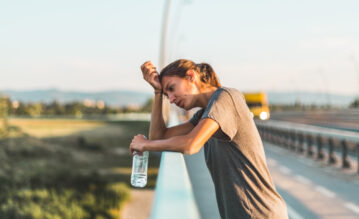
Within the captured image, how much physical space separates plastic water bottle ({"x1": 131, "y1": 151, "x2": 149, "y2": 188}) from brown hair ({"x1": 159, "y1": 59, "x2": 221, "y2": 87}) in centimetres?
40

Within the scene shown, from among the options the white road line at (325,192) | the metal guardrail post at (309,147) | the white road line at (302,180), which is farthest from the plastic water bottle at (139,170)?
the metal guardrail post at (309,147)

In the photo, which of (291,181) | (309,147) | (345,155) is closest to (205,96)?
(291,181)

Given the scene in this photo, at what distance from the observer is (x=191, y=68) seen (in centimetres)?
283

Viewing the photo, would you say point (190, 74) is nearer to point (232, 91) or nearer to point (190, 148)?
point (232, 91)

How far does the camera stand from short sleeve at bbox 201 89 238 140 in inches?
96.7

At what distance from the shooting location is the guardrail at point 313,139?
16172mm

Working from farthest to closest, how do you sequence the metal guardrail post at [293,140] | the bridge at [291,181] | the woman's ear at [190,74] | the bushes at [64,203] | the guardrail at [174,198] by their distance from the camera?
the bushes at [64,203] → the metal guardrail post at [293,140] → the bridge at [291,181] → the woman's ear at [190,74] → the guardrail at [174,198]

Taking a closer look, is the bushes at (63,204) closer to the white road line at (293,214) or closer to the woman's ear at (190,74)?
the white road line at (293,214)

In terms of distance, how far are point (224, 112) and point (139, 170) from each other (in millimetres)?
658

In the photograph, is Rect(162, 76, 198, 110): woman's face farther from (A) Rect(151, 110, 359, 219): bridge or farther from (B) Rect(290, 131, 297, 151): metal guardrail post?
(B) Rect(290, 131, 297, 151): metal guardrail post

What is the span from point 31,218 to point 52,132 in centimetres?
11666

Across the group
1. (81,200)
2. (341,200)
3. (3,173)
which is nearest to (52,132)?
(3,173)

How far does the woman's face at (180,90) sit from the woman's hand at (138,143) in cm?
24

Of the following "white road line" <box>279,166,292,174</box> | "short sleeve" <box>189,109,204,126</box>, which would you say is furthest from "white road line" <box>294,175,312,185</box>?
"short sleeve" <box>189,109,204,126</box>
